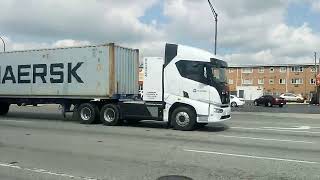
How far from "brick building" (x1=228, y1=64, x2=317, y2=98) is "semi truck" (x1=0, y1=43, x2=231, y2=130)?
83856 mm

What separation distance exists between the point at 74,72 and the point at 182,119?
5836 millimetres

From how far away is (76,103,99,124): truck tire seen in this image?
21.3 m

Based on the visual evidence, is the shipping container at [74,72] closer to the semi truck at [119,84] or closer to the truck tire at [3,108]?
the semi truck at [119,84]

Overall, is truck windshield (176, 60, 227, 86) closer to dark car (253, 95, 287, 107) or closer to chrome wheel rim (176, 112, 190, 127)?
chrome wheel rim (176, 112, 190, 127)

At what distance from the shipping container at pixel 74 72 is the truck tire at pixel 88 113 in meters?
0.45

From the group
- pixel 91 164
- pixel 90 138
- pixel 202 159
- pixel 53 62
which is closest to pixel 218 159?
pixel 202 159

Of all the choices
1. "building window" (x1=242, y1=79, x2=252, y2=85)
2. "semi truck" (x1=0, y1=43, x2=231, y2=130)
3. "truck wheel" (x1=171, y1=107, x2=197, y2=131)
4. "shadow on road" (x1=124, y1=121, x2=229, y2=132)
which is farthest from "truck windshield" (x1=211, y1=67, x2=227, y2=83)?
"building window" (x1=242, y1=79, x2=252, y2=85)

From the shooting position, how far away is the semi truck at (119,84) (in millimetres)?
18875

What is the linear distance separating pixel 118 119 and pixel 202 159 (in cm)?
991

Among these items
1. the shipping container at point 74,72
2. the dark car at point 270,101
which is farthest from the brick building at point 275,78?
the shipping container at point 74,72

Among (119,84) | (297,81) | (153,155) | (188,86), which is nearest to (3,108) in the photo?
(119,84)

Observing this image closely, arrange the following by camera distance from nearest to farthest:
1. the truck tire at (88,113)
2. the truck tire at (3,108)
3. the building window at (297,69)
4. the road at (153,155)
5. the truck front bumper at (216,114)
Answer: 1. the road at (153,155)
2. the truck front bumper at (216,114)
3. the truck tire at (88,113)
4. the truck tire at (3,108)
5. the building window at (297,69)

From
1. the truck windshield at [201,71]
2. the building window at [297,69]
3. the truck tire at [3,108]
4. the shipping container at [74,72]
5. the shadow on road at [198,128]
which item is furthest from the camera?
the building window at [297,69]

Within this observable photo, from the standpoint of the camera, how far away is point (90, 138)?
1544cm
